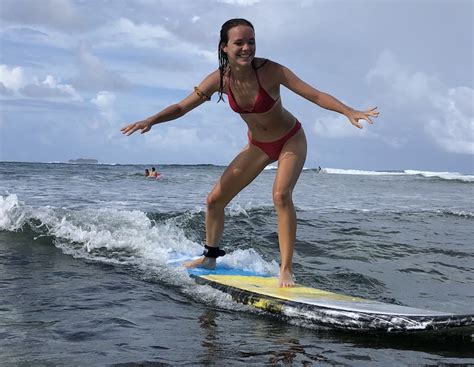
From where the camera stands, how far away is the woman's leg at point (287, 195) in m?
4.96

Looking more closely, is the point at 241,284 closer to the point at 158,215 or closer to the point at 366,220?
the point at 158,215

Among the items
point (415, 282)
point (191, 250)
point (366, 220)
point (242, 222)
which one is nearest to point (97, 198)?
point (242, 222)

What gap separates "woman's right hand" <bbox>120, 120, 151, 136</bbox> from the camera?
4789 mm

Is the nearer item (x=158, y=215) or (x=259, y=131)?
(x=259, y=131)

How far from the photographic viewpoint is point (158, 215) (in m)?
10.6

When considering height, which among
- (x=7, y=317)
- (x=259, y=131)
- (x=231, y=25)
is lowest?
(x=7, y=317)

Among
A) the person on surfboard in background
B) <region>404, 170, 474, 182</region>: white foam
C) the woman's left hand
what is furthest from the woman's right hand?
<region>404, 170, 474, 182</region>: white foam

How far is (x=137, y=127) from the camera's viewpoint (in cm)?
487

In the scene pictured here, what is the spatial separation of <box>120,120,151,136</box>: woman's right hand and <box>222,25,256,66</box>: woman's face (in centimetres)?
93

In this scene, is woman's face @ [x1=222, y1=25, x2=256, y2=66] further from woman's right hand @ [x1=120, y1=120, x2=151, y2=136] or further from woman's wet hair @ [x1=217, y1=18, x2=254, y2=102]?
woman's right hand @ [x1=120, y1=120, x2=151, y2=136]

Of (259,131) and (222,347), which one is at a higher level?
(259,131)

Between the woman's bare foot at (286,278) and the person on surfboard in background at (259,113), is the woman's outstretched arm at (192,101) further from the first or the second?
the woman's bare foot at (286,278)

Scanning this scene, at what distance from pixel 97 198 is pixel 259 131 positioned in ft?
33.9

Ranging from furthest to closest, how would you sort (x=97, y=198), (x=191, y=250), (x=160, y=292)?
(x=97, y=198)
(x=191, y=250)
(x=160, y=292)
